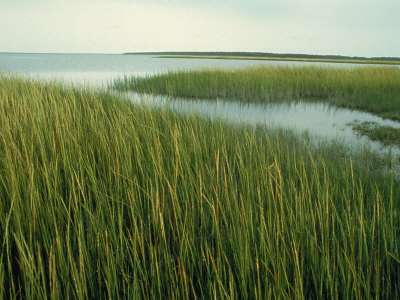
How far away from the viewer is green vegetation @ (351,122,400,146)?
5.29 meters

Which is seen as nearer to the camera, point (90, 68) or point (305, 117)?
point (305, 117)

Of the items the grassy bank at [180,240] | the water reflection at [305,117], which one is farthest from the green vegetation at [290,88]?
the grassy bank at [180,240]

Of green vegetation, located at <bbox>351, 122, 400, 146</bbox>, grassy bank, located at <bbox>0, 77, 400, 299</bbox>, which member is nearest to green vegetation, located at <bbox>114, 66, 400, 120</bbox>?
green vegetation, located at <bbox>351, 122, 400, 146</bbox>

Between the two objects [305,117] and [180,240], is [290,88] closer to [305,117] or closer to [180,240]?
[305,117]

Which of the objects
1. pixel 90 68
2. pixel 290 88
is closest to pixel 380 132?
pixel 290 88

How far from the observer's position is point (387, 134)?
5586 mm

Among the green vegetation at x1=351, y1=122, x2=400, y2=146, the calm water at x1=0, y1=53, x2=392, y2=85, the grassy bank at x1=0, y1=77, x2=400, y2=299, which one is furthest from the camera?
the calm water at x1=0, y1=53, x2=392, y2=85

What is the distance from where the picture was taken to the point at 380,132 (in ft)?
18.9

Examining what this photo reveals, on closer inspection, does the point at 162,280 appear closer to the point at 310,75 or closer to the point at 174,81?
the point at 174,81

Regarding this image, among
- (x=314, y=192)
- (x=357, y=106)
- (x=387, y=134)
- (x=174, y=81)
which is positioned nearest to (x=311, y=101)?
(x=357, y=106)

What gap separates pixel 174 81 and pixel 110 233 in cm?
1126

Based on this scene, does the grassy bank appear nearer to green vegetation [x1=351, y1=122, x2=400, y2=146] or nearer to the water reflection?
the water reflection

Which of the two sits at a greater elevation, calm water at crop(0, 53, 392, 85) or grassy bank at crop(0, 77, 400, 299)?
calm water at crop(0, 53, 392, 85)

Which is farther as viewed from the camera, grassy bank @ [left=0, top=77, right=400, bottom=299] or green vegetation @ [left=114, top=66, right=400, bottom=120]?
green vegetation @ [left=114, top=66, right=400, bottom=120]
